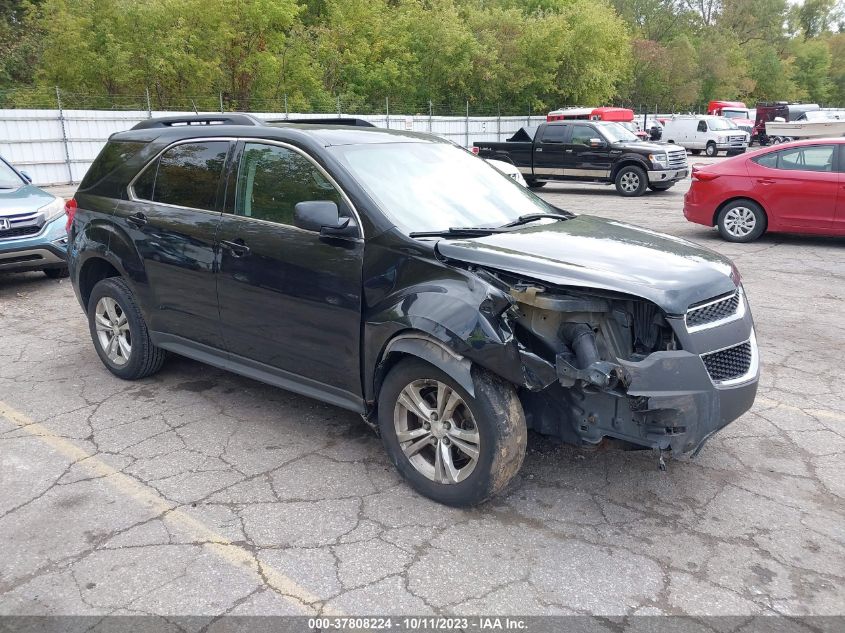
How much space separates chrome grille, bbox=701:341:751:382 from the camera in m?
3.40

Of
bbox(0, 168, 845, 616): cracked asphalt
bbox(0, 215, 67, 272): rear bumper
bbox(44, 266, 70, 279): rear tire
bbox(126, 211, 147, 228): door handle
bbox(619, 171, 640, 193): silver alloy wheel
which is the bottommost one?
bbox(0, 168, 845, 616): cracked asphalt

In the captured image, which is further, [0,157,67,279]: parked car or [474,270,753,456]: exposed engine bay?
[0,157,67,279]: parked car

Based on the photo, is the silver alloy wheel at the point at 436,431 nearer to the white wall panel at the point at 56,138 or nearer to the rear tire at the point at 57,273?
the rear tire at the point at 57,273

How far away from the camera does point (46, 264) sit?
8523mm

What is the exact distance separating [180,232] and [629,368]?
3015 mm

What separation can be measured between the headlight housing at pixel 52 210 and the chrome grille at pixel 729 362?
25.7ft

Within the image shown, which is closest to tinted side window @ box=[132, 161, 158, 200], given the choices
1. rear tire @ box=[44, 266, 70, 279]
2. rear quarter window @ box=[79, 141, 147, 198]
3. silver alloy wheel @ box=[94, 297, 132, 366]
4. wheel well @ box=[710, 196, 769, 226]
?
rear quarter window @ box=[79, 141, 147, 198]

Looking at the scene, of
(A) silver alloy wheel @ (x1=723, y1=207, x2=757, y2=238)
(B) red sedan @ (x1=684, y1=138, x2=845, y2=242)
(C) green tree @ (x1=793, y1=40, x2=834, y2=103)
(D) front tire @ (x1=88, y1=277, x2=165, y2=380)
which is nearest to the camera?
(D) front tire @ (x1=88, y1=277, x2=165, y2=380)

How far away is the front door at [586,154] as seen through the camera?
17.8 m

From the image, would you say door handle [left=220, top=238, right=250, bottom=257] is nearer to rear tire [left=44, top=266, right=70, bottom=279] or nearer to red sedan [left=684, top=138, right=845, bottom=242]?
rear tire [left=44, top=266, right=70, bottom=279]

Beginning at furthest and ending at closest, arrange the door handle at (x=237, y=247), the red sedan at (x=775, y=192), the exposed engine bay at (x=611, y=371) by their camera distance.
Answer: the red sedan at (x=775, y=192), the door handle at (x=237, y=247), the exposed engine bay at (x=611, y=371)

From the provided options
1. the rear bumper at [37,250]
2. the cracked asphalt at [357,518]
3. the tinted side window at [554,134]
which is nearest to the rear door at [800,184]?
the cracked asphalt at [357,518]

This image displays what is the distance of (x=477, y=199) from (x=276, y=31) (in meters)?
30.4

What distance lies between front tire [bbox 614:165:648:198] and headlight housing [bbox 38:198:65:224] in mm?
13030
